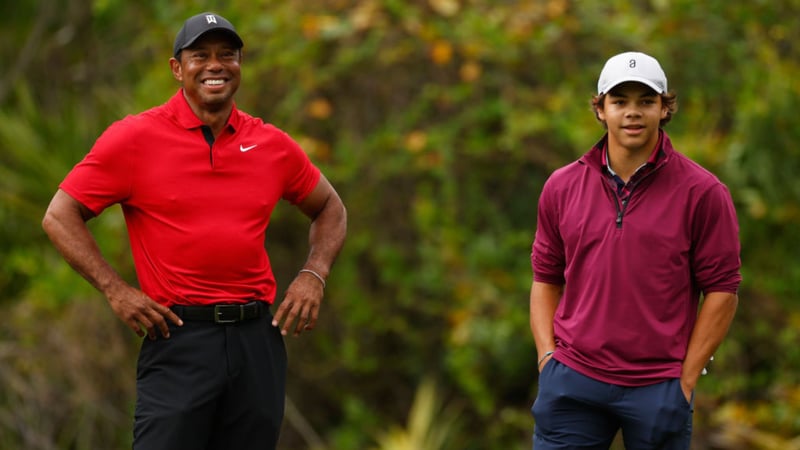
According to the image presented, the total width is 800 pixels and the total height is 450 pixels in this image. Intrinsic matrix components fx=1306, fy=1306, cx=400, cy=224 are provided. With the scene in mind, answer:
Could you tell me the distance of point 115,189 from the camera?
4512 mm

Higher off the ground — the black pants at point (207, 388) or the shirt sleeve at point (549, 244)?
the shirt sleeve at point (549, 244)

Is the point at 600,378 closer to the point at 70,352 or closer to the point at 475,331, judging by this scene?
the point at 475,331

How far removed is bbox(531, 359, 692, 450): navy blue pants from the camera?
4.26 m

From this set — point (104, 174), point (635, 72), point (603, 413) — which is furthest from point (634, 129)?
point (104, 174)

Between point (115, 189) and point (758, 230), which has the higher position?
point (115, 189)

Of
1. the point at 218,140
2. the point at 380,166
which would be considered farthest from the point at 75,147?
the point at 218,140

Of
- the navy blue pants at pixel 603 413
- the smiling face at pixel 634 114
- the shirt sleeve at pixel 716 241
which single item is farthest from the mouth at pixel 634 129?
the navy blue pants at pixel 603 413

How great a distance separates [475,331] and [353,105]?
2.10m

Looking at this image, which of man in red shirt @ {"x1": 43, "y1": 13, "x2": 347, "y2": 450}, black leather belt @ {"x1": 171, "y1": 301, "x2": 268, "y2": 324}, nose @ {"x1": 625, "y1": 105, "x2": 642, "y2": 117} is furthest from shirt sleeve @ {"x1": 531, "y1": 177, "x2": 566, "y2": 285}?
black leather belt @ {"x1": 171, "y1": 301, "x2": 268, "y2": 324}

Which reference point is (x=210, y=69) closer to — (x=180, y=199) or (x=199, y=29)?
(x=199, y=29)

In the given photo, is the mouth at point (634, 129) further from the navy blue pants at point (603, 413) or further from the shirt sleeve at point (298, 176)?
the shirt sleeve at point (298, 176)

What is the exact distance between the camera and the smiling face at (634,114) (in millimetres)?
4309

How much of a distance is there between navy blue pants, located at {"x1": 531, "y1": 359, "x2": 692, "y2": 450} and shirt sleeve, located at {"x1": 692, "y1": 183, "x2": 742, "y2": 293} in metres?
0.37

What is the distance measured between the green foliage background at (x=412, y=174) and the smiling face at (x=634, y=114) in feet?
13.0
